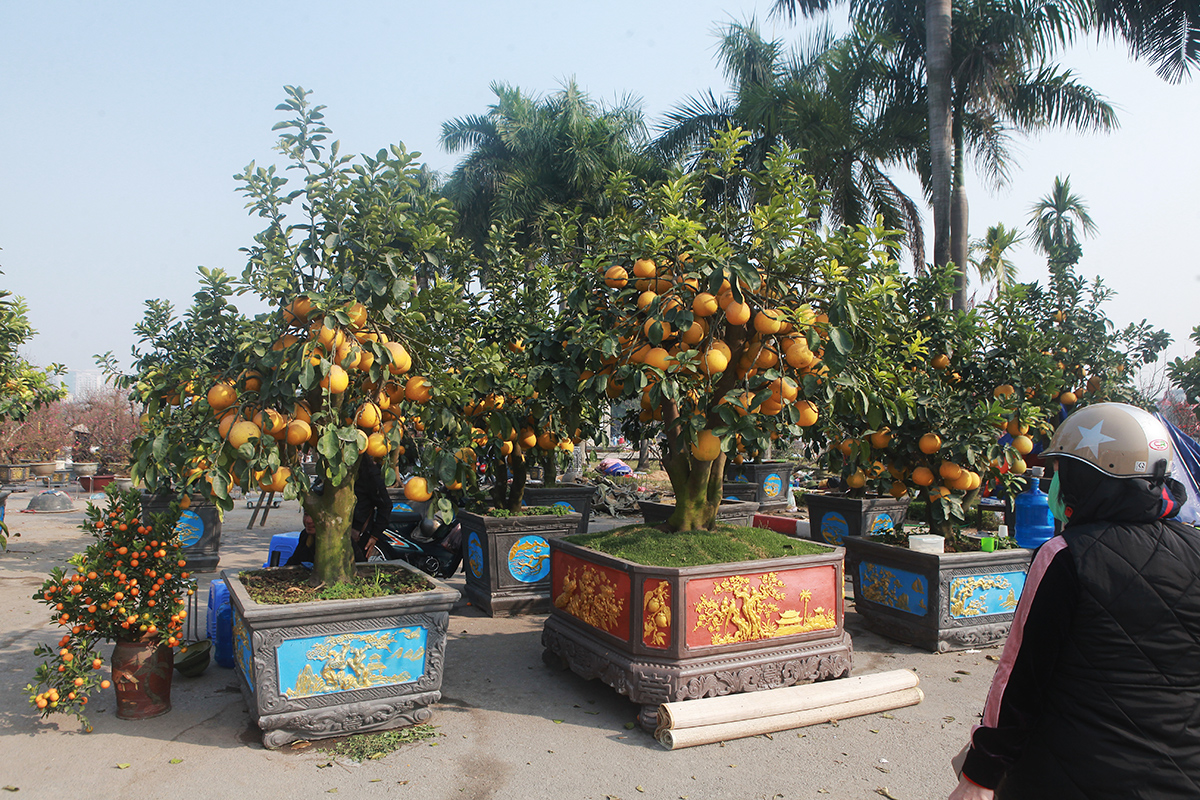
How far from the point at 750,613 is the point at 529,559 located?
3.23 m

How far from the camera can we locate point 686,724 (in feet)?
14.2

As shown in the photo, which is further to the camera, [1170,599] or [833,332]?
[833,332]

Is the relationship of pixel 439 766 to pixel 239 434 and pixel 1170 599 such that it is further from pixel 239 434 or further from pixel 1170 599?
pixel 1170 599

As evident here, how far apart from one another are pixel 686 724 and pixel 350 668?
6.42 ft

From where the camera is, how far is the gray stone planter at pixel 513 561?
293 inches

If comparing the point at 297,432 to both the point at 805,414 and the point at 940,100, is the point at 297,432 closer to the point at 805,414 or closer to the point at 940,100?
the point at 805,414

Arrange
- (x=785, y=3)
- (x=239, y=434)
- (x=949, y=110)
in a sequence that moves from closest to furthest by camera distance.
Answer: (x=239, y=434), (x=949, y=110), (x=785, y=3)

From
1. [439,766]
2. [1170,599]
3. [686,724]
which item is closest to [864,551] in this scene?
[686,724]

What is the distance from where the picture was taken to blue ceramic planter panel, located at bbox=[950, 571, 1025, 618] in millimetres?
6172

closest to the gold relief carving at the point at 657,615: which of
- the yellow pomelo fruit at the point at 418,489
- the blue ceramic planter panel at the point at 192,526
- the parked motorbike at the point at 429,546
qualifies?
the yellow pomelo fruit at the point at 418,489

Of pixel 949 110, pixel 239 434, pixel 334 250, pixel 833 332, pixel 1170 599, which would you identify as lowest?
pixel 1170 599

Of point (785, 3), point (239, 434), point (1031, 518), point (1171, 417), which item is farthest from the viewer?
point (1171, 417)

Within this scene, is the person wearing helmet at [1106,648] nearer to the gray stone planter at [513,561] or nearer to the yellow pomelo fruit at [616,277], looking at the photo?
the yellow pomelo fruit at [616,277]

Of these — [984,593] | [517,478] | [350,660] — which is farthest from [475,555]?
[984,593]
